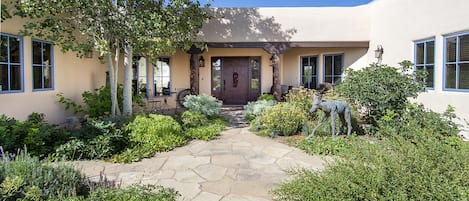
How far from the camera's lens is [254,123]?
7270mm

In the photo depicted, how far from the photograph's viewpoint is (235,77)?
12.2 meters

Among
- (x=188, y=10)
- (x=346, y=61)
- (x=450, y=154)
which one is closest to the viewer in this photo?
(x=450, y=154)

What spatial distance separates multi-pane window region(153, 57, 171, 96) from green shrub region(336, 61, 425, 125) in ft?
22.5

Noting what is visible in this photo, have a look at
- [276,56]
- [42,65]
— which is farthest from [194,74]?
[42,65]

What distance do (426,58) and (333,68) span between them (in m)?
3.76

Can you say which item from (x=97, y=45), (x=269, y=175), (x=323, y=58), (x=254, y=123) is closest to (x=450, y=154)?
(x=269, y=175)

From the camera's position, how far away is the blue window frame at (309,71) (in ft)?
36.4

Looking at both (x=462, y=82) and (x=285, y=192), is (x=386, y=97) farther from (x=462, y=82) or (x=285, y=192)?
(x=285, y=192)

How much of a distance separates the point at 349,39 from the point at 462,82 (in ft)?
13.4

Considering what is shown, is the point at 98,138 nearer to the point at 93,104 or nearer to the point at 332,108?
the point at 93,104

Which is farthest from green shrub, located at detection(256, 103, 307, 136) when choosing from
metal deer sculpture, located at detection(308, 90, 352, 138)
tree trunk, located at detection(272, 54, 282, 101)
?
tree trunk, located at detection(272, 54, 282, 101)

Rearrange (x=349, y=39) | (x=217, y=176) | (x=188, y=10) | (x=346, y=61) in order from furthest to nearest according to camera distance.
Answer: 1. (x=346, y=61)
2. (x=349, y=39)
3. (x=188, y=10)
4. (x=217, y=176)

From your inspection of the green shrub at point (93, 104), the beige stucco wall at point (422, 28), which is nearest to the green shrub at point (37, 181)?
the green shrub at point (93, 104)

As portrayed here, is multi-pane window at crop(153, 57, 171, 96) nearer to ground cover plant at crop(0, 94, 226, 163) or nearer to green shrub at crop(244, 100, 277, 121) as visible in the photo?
green shrub at crop(244, 100, 277, 121)
